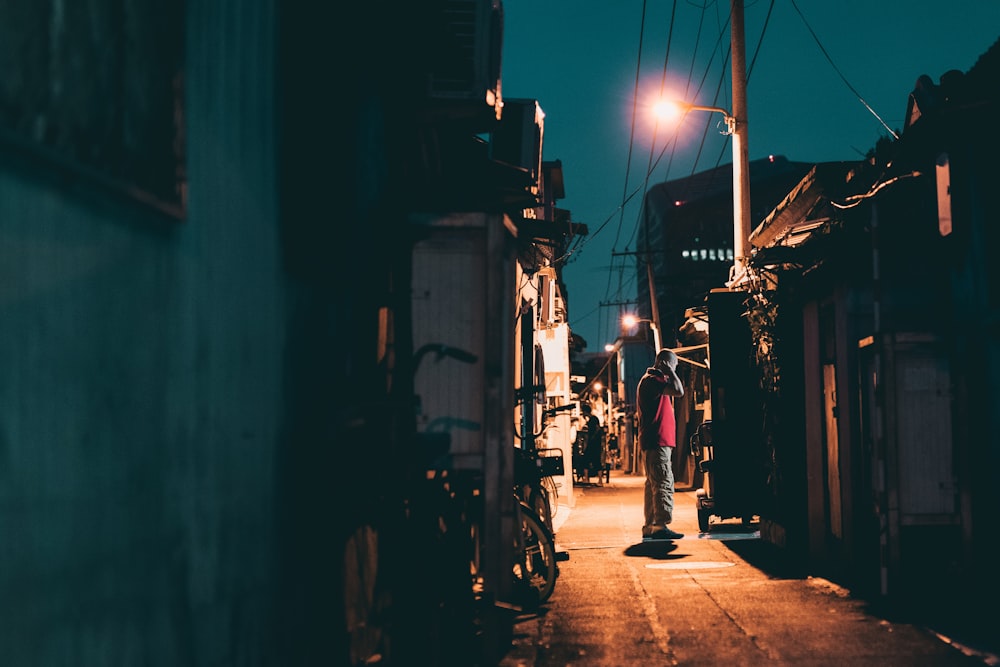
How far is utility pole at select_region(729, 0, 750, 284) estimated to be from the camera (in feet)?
60.1

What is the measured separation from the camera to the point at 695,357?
2900 cm

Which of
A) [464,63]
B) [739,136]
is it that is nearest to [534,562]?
[464,63]

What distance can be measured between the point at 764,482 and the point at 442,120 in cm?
767

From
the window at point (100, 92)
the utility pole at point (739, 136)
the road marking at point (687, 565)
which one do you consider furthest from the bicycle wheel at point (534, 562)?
the utility pole at point (739, 136)

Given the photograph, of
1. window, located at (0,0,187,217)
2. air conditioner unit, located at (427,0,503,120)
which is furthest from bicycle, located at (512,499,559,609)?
window, located at (0,0,187,217)

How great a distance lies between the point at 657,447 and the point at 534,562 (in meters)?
4.92

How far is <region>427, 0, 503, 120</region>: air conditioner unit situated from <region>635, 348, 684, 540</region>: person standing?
599 centimetres

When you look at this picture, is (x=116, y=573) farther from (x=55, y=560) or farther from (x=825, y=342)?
(x=825, y=342)

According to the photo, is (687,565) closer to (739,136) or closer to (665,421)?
(665,421)

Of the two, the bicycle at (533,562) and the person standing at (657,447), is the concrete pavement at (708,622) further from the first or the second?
the person standing at (657,447)

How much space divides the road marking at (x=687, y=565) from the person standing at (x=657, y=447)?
1773mm

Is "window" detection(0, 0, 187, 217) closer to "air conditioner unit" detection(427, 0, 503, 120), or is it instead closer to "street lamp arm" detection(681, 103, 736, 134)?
"air conditioner unit" detection(427, 0, 503, 120)

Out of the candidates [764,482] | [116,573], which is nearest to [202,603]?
[116,573]

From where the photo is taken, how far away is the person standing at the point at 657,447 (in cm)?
1416
